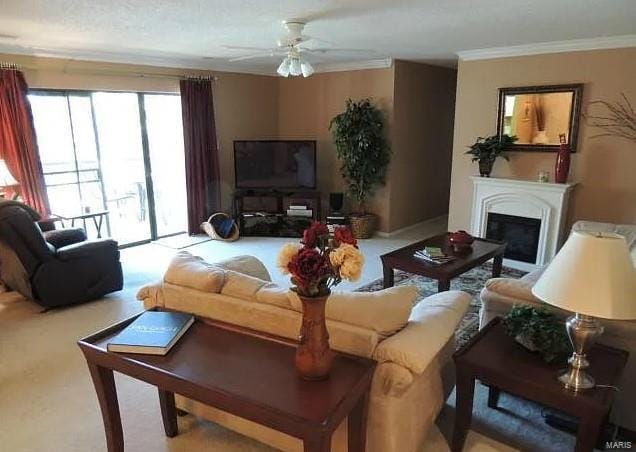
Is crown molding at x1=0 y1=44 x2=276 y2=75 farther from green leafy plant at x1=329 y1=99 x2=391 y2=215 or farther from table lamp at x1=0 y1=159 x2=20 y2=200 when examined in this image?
green leafy plant at x1=329 y1=99 x2=391 y2=215

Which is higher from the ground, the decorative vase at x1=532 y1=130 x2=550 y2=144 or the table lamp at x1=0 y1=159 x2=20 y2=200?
the decorative vase at x1=532 y1=130 x2=550 y2=144

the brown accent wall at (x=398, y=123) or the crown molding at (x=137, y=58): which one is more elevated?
the crown molding at (x=137, y=58)

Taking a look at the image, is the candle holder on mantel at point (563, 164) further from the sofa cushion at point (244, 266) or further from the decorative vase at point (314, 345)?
the decorative vase at point (314, 345)

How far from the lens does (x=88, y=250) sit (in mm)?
3936

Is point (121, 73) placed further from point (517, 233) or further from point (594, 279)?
point (594, 279)

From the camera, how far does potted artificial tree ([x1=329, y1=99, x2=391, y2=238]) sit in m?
5.86

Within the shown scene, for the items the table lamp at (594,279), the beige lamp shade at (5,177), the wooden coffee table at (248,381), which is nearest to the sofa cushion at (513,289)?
the table lamp at (594,279)

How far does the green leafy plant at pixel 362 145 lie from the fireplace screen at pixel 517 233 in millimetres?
1649

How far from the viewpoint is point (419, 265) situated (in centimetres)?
356

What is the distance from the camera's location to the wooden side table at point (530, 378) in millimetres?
1755

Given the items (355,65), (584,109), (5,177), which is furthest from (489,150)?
(5,177)

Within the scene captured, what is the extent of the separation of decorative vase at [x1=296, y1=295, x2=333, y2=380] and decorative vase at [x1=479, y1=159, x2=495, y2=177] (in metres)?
4.09

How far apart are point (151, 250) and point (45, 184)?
4.66ft

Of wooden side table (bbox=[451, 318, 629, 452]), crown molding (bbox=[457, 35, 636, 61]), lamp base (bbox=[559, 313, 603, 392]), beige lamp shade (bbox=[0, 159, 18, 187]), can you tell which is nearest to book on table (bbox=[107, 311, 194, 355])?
wooden side table (bbox=[451, 318, 629, 452])
